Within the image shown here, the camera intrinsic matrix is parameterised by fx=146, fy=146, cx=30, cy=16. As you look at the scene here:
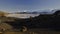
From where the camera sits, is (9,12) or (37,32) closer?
(37,32)

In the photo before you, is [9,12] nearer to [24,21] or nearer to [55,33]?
[24,21]

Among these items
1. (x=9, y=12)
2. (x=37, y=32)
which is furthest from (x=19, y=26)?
(x=37, y=32)

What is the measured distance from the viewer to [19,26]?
184 inches

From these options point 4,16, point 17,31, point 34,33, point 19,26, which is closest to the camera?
point 34,33

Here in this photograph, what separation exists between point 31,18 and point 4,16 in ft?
3.04

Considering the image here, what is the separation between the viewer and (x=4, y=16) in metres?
4.99

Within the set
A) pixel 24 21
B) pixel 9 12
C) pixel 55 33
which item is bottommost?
pixel 55 33

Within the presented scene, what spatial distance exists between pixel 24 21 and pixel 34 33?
104 cm

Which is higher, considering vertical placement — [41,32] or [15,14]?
[15,14]

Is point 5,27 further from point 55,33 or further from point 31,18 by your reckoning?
point 55,33

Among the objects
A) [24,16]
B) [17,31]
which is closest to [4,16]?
[24,16]

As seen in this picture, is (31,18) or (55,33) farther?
(31,18)

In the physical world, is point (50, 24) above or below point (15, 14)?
below

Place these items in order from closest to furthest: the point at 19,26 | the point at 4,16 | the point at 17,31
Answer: the point at 17,31 → the point at 19,26 → the point at 4,16
